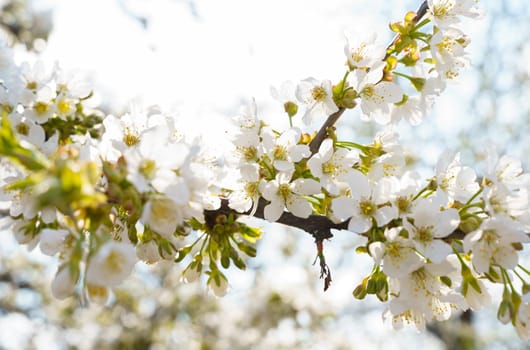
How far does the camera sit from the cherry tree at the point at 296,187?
37.9 inches

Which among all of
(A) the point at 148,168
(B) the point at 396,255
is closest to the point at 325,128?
(B) the point at 396,255

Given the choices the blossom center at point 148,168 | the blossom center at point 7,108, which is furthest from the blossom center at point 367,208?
the blossom center at point 7,108

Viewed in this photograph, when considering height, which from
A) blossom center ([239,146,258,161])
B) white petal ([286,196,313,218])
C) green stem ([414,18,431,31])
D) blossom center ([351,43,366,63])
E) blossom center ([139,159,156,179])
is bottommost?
white petal ([286,196,313,218])

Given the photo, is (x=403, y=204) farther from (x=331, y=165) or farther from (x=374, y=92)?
(x=374, y=92)

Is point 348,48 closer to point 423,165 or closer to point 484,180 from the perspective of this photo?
point 484,180

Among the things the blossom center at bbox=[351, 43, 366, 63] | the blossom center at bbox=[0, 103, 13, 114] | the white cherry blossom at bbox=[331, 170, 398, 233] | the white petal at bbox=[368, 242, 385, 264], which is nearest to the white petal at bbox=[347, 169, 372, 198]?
the white cherry blossom at bbox=[331, 170, 398, 233]

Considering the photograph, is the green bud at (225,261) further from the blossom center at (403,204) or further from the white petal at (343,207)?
the blossom center at (403,204)

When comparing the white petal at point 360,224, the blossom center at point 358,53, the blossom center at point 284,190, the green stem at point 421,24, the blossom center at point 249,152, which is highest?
the green stem at point 421,24

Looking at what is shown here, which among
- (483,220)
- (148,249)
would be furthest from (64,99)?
(483,220)

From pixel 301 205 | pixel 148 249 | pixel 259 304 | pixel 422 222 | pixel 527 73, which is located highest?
pixel 422 222

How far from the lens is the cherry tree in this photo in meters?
0.96

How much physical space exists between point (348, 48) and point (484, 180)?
1.51 ft

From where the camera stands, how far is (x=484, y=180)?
1.17 m

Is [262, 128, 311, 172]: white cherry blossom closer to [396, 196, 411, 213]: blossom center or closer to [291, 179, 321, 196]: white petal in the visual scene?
[291, 179, 321, 196]: white petal
